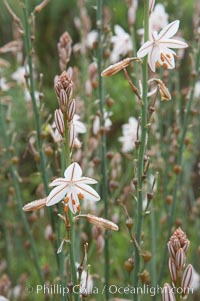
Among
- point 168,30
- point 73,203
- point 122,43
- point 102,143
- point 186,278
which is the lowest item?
point 186,278

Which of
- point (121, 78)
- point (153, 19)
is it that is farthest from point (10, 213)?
point (121, 78)

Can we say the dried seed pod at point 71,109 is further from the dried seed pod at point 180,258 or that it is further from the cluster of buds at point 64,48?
the cluster of buds at point 64,48

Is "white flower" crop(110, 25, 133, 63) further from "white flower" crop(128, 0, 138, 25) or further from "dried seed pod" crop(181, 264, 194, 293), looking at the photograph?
"dried seed pod" crop(181, 264, 194, 293)

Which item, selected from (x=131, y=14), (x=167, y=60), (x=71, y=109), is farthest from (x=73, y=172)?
(x=131, y=14)

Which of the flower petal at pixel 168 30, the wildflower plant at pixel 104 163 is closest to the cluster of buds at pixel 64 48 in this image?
the wildflower plant at pixel 104 163

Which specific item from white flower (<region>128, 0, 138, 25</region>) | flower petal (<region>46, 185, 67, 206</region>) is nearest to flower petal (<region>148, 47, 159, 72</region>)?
flower petal (<region>46, 185, 67, 206</region>)

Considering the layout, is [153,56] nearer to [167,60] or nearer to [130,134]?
[167,60]

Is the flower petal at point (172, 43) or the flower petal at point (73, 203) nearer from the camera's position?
the flower petal at point (73, 203)

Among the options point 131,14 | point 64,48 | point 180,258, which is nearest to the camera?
point 180,258
